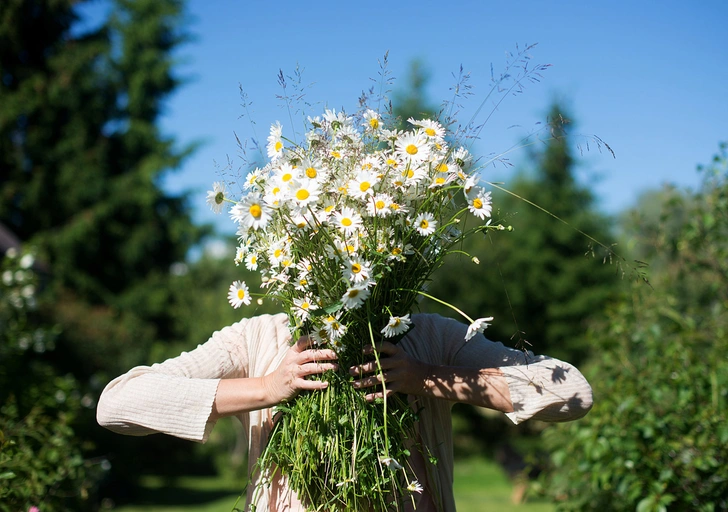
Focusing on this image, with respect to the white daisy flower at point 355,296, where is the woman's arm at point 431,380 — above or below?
below

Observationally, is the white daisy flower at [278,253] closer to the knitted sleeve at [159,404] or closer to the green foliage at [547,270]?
the knitted sleeve at [159,404]

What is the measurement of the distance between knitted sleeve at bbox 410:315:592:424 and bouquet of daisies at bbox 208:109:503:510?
1.09 feet

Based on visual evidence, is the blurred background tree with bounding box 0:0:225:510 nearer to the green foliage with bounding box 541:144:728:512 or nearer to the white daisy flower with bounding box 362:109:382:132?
the green foliage with bounding box 541:144:728:512

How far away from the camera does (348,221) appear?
155 centimetres

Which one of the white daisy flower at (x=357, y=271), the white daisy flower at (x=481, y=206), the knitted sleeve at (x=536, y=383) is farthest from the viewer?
the knitted sleeve at (x=536, y=383)

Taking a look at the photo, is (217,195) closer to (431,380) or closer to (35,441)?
(431,380)

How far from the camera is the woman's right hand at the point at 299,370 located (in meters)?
1.63

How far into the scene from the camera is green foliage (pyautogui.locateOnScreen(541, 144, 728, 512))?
123 inches

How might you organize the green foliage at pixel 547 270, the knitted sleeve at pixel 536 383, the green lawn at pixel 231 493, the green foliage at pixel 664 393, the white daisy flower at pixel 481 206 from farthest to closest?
1. the green foliage at pixel 547 270
2. the green lawn at pixel 231 493
3. the green foliage at pixel 664 393
4. the knitted sleeve at pixel 536 383
5. the white daisy flower at pixel 481 206

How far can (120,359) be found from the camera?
471 inches

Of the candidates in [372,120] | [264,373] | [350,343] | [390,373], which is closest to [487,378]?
[390,373]

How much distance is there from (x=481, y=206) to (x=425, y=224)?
0.16 metres

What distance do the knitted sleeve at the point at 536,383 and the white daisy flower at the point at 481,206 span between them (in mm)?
450

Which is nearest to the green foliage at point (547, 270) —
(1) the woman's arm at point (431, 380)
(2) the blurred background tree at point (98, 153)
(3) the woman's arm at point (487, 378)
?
(2) the blurred background tree at point (98, 153)
